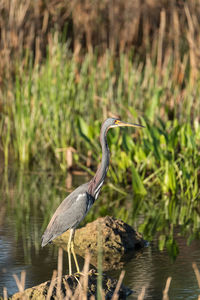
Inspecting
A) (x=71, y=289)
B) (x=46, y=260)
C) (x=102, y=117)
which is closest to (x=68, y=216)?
(x=46, y=260)

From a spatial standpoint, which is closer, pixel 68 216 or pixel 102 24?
pixel 68 216

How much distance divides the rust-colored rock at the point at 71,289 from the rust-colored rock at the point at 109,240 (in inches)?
35.2

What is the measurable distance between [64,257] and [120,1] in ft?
26.7

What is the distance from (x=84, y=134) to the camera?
822 cm

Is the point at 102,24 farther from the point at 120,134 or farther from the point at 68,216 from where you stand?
the point at 68,216

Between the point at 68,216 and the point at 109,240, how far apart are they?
704mm

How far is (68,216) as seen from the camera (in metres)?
4.92

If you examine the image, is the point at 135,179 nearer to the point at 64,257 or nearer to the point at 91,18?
the point at 64,257

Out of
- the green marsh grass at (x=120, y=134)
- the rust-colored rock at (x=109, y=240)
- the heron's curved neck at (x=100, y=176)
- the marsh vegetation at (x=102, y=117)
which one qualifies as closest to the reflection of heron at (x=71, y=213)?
the heron's curved neck at (x=100, y=176)

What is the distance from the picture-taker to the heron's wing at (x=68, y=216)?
4906mm

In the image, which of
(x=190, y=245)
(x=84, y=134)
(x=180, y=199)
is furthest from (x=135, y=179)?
(x=190, y=245)

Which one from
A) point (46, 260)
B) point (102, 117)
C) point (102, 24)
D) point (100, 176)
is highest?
point (102, 24)

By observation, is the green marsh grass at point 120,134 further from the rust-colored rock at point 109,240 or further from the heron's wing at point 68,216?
the heron's wing at point 68,216

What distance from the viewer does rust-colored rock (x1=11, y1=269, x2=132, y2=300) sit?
158 inches
